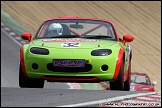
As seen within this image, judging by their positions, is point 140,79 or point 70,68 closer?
point 70,68

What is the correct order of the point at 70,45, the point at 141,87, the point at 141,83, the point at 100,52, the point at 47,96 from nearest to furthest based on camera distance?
the point at 47,96, the point at 100,52, the point at 70,45, the point at 141,87, the point at 141,83

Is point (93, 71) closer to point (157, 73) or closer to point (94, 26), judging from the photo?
point (94, 26)

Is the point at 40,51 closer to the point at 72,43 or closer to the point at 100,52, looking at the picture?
the point at 72,43

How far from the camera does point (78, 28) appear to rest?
11.1 m

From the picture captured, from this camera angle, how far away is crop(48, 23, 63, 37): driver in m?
10.9

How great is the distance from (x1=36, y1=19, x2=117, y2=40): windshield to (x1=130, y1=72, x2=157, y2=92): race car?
23.2ft

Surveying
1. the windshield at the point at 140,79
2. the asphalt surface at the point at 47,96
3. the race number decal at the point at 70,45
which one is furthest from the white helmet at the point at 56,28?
the windshield at the point at 140,79

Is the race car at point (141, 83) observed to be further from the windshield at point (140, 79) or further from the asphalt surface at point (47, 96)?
the asphalt surface at point (47, 96)

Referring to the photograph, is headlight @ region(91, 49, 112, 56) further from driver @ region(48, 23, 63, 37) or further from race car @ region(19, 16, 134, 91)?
driver @ region(48, 23, 63, 37)

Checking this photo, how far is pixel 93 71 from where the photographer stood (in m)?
9.79

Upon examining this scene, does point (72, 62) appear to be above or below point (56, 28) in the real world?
below

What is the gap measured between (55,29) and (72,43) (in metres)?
1.08

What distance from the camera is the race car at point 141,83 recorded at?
60.0ft

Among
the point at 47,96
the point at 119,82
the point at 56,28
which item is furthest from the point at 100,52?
the point at 47,96
